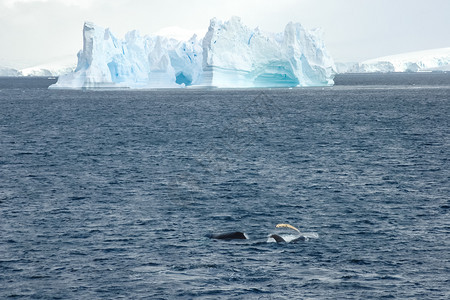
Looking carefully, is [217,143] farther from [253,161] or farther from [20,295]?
[20,295]

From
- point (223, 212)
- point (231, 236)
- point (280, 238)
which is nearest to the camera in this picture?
point (280, 238)

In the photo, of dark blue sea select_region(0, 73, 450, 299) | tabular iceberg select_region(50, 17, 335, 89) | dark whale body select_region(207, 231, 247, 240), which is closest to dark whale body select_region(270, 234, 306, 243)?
dark blue sea select_region(0, 73, 450, 299)

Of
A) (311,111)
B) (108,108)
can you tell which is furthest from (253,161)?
(108,108)

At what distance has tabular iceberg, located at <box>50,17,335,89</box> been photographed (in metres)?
123

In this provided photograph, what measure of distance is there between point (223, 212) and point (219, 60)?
90.3 metres

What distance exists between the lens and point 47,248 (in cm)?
2695

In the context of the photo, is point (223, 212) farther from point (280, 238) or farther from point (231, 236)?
point (280, 238)

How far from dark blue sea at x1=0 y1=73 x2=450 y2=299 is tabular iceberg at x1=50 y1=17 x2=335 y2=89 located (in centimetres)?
5212

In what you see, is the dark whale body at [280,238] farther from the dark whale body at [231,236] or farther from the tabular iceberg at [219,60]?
the tabular iceberg at [219,60]

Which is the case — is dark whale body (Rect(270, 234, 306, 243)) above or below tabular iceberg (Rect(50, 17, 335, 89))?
below

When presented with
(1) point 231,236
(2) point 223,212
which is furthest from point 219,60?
(1) point 231,236

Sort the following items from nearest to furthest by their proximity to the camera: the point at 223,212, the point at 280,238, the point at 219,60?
1. the point at 280,238
2. the point at 223,212
3. the point at 219,60

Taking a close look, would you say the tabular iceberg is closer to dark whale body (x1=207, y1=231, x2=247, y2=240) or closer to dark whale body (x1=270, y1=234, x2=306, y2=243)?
dark whale body (x1=207, y1=231, x2=247, y2=240)

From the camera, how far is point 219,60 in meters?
122
